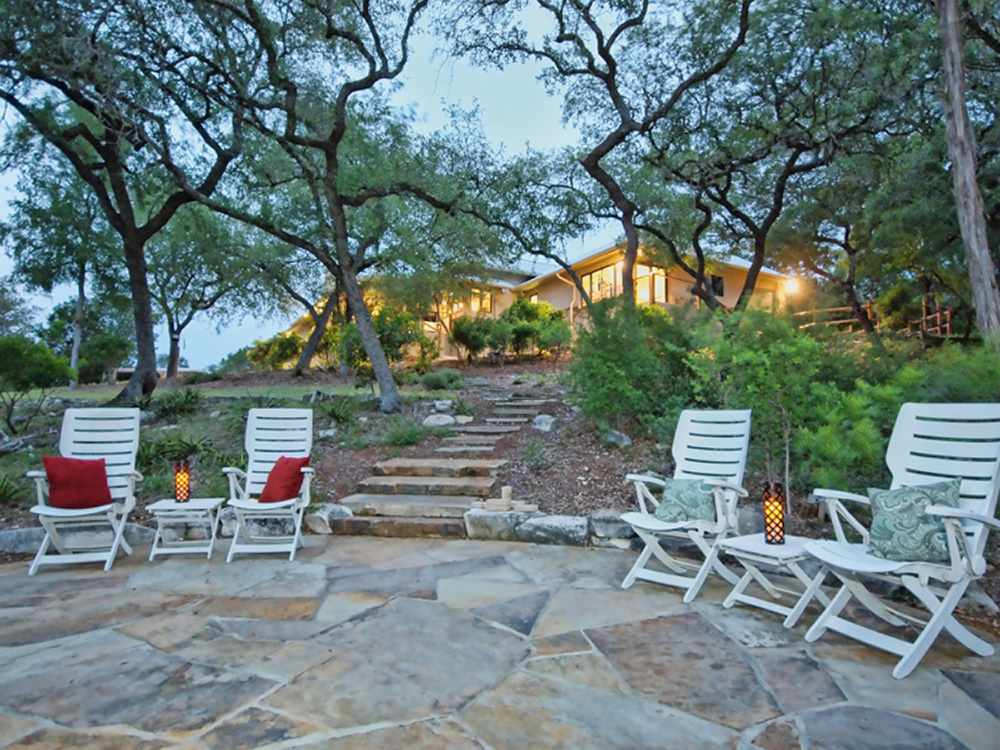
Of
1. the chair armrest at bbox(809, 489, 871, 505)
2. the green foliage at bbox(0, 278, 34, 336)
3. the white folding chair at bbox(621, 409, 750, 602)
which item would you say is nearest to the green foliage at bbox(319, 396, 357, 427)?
the white folding chair at bbox(621, 409, 750, 602)

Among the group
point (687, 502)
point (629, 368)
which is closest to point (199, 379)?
point (629, 368)

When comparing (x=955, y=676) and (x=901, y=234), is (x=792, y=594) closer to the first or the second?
(x=955, y=676)

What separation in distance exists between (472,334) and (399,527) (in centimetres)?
1131

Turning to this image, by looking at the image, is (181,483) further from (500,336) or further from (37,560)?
(500,336)

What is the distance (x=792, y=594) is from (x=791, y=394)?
140 centimetres

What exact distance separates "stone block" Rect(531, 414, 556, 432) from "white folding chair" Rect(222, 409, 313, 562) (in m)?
3.05

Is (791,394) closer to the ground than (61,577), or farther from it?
farther from it

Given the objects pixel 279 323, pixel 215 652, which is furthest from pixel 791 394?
pixel 279 323

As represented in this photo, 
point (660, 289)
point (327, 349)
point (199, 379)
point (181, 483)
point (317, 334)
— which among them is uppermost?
point (660, 289)

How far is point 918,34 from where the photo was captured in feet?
27.7

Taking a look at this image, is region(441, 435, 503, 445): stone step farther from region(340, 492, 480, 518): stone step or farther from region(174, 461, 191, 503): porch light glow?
region(174, 461, 191, 503): porch light glow

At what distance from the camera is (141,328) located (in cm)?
972

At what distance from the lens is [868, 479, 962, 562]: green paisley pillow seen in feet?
9.19

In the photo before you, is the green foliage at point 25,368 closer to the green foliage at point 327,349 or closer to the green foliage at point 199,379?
the green foliage at point 199,379
